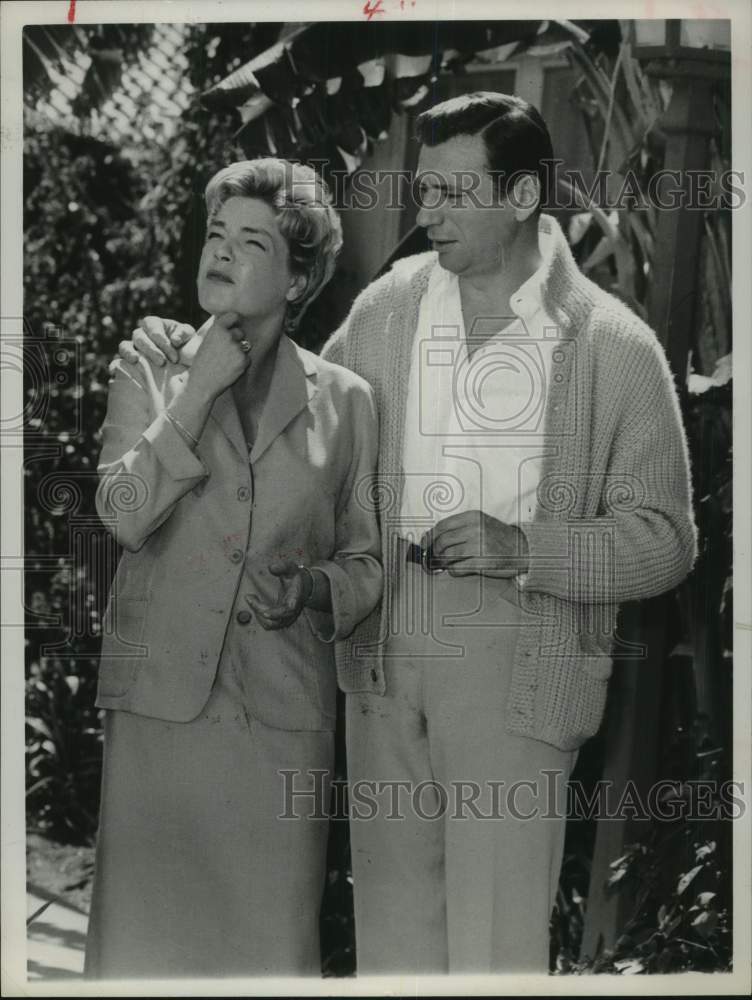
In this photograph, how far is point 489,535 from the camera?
401 centimetres

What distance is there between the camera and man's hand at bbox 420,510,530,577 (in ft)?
13.1

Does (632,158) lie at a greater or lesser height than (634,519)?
greater

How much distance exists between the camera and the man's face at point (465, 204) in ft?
13.3

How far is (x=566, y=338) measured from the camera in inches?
159

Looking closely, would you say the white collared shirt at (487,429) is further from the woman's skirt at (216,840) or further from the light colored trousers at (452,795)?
the woman's skirt at (216,840)

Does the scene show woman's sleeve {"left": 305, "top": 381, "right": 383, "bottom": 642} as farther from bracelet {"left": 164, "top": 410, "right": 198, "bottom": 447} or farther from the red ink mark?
the red ink mark

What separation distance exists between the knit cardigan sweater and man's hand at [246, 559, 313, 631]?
0.18 m

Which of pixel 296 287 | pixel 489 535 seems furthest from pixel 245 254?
pixel 489 535

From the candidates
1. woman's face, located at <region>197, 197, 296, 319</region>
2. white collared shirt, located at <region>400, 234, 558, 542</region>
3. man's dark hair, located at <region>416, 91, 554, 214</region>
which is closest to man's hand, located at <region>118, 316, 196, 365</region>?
woman's face, located at <region>197, 197, 296, 319</region>

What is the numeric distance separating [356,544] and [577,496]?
59 centimetres

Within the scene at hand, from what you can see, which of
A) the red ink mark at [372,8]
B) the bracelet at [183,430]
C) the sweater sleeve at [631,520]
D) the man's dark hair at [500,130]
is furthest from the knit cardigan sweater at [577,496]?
the red ink mark at [372,8]

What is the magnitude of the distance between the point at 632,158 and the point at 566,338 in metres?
0.51

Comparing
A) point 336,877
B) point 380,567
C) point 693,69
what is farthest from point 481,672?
point 693,69

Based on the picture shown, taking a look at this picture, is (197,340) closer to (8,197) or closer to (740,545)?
(8,197)
